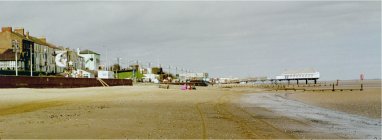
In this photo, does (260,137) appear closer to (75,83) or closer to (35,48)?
(75,83)

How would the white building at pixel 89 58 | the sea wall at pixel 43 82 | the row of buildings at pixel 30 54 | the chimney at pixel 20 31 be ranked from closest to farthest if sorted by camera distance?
1. the sea wall at pixel 43 82
2. the row of buildings at pixel 30 54
3. the chimney at pixel 20 31
4. the white building at pixel 89 58

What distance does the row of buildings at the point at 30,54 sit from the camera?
83062mm

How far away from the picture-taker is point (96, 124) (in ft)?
41.8

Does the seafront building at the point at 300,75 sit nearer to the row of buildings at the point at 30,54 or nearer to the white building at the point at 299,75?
the white building at the point at 299,75

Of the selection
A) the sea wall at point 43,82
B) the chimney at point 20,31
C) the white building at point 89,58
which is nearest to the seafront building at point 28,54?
the chimney at point 20,31

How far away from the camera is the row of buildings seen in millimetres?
83062

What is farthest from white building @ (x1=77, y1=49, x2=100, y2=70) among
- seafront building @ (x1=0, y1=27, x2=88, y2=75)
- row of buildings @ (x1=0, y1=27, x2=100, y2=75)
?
seafront building @ (x1=0, y1=27, x2=88, y2=75)

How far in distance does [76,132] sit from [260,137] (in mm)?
4984

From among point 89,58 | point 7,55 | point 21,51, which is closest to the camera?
point 7,55

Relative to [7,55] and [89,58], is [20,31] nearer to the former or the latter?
[7,55]

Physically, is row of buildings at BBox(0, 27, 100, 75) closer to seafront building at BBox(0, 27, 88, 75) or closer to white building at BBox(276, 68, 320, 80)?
seafront building at BBox(0, 27, 88, 75)

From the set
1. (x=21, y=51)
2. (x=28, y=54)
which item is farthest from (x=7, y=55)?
(x=28, y=54)

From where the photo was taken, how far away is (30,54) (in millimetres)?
88250

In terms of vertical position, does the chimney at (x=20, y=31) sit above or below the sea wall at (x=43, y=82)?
above
